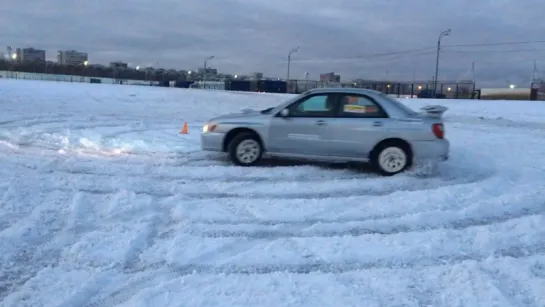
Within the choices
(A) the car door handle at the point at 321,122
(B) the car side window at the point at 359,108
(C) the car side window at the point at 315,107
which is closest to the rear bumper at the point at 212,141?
(C) the car side window at the point at 315,107

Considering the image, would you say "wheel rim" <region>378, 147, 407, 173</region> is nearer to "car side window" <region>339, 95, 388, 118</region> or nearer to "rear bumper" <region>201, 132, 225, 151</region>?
"car side window" <region>339, 95, 388, 118</region>

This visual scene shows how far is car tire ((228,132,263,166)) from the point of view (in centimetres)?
989

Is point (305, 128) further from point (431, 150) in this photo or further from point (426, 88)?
point (426, 88)

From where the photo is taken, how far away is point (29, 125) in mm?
15727

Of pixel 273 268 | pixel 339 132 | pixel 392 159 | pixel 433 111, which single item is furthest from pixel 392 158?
pixel 273 268

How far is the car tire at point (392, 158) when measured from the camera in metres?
9.18

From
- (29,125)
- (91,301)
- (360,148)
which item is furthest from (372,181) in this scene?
(29,125)

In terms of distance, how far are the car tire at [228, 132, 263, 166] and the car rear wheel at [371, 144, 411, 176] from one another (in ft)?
7.35

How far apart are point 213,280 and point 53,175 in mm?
5074

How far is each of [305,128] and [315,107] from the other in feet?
1.53

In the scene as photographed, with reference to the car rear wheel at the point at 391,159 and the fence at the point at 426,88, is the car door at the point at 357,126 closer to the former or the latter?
the car rear wheel at the point at 391,159

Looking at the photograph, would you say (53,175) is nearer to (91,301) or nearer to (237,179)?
(237,179)

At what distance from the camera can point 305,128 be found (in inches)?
376

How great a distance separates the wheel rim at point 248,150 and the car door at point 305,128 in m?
0.28
